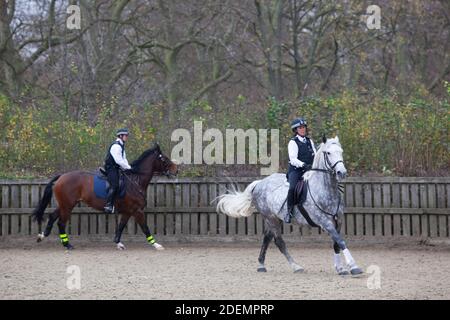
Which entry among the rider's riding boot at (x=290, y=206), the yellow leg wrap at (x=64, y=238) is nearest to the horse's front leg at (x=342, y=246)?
the rider's riding boot at (x=290, y=206)

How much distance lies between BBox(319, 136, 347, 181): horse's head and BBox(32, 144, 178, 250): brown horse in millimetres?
5777

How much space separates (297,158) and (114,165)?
5.32 metres

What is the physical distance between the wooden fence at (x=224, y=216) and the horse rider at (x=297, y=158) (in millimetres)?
4612

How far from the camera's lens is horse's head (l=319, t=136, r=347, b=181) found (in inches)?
483

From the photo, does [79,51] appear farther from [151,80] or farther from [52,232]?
[52,232]

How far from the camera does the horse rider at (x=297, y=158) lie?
13078 mm

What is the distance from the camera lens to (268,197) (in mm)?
13656

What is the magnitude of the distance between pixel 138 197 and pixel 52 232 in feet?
8.02

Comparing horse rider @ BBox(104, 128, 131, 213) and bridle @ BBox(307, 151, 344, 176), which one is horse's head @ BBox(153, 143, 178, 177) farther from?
bridle @ BBox(307, 151, 344, 176)

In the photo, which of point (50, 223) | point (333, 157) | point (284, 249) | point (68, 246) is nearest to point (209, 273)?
point (284, 249)

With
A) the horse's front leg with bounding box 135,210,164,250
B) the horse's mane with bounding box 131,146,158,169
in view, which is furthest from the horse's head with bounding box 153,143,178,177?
the horse's front leg with bounding box 135,210,164,250

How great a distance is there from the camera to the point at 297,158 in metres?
13.3

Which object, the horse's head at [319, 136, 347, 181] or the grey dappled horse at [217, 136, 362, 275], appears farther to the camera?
the grey dappled horse at [217, 136, 362, 275]

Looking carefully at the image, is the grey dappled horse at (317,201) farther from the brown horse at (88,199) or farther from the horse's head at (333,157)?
the brown horse at (88,199)
